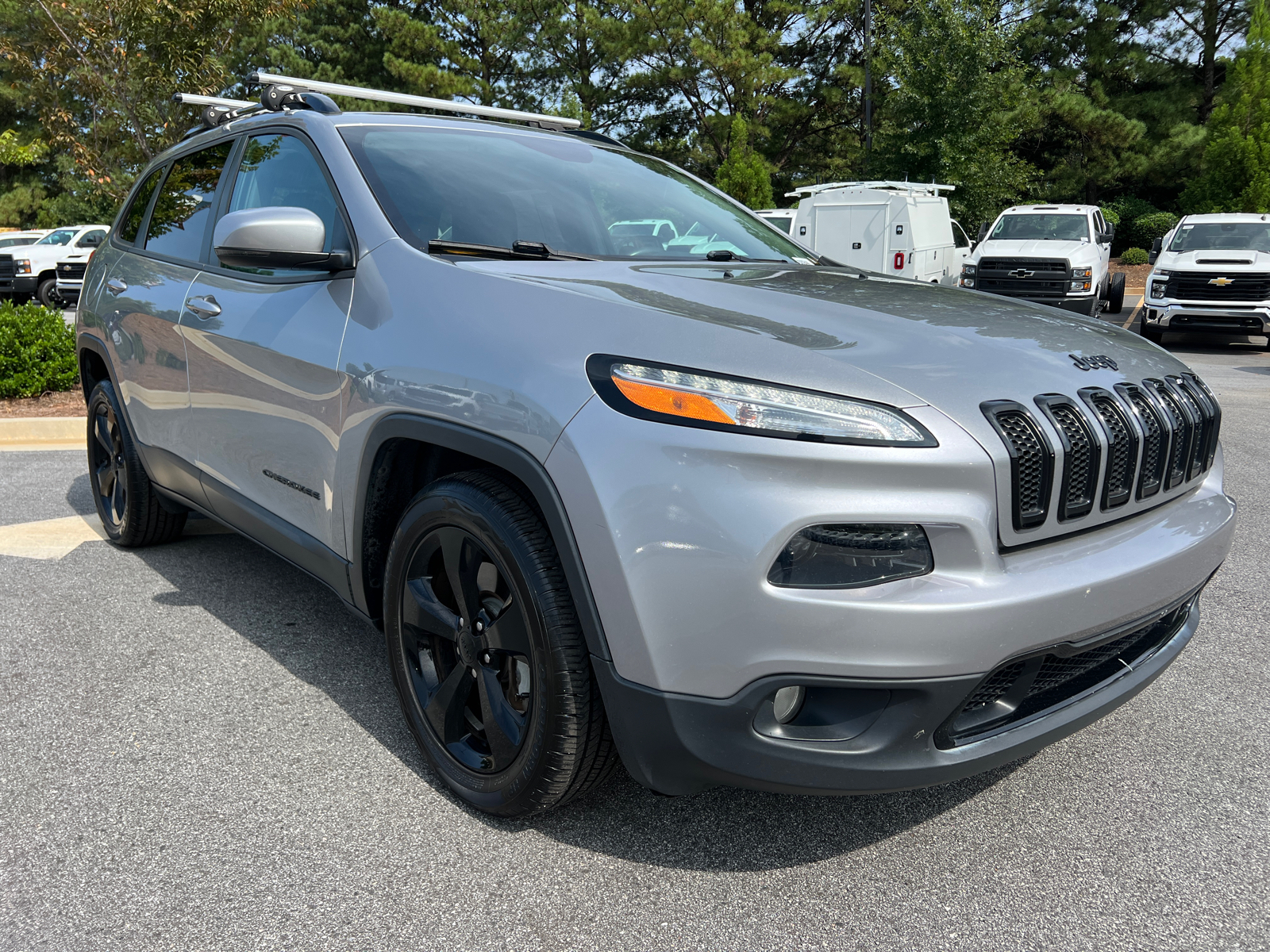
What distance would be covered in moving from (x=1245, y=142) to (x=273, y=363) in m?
25.5

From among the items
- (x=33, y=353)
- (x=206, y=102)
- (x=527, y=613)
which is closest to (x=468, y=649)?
(x=527, y=613)

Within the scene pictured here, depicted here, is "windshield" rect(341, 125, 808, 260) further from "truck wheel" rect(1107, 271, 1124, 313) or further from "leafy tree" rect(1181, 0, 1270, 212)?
"leafy tree" rect(1181, 0, 1270, 212)

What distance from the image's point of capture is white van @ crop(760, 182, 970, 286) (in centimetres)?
1602

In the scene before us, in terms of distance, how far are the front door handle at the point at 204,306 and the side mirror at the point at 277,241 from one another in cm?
66

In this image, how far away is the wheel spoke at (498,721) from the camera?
90.9 inches

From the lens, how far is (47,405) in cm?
833

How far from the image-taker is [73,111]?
1459cm

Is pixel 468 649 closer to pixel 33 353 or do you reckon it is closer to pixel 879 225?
pixel 33 353

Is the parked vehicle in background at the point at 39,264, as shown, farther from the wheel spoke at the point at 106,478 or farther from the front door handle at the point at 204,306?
the front door handle at the point at 204,306

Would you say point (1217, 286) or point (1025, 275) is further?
point (1025, 275)

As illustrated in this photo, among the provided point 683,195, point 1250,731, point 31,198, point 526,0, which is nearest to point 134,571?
point 683,195

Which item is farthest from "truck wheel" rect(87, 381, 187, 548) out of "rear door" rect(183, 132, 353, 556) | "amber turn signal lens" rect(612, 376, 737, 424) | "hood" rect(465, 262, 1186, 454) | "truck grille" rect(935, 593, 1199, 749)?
"truck grille" rect(935, 593, 1199, 749)

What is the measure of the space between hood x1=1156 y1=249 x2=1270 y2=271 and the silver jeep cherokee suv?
12924mm

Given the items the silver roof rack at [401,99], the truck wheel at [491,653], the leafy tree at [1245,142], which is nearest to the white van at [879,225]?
the leafy tree at [1245,142]
